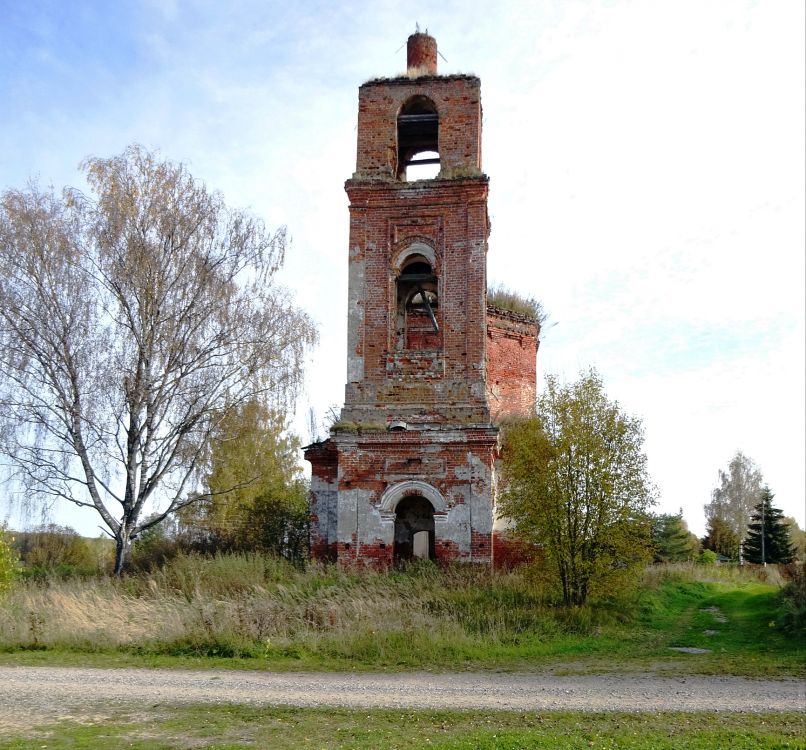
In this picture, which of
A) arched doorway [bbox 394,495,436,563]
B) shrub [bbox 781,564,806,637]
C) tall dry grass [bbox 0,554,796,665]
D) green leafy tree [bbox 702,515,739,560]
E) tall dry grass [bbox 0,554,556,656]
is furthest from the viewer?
green leafy tree [bbox 702,515,739,560]

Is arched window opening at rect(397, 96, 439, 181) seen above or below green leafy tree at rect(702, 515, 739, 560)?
above

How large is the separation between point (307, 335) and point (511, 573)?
8272 mm

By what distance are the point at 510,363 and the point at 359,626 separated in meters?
12.4

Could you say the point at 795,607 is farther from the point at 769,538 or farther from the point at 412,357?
the point at 769,538

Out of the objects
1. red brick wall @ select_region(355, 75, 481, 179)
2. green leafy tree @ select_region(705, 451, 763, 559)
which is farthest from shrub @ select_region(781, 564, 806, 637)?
green leafy tree @ select_region(705, 451, 763, 559)

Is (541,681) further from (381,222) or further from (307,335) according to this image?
(307,335)

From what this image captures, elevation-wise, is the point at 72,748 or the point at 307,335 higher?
the point at 307,335

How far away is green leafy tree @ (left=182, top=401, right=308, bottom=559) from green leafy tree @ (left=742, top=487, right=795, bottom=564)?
18815 millimetres

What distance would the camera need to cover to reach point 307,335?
69.2 ft

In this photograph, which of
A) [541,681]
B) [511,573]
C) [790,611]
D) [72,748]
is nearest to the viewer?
[72,748]

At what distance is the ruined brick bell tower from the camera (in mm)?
16188

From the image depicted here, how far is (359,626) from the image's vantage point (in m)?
12.6

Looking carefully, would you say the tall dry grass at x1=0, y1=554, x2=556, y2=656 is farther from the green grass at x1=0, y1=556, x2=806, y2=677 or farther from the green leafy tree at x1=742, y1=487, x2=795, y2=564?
the green leafy tree at x1=742, y1=487, x2=795, y2=564

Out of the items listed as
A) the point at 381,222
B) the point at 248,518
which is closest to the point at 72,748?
the point at 381,222
